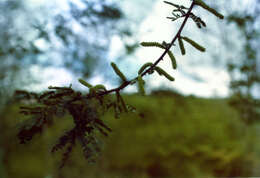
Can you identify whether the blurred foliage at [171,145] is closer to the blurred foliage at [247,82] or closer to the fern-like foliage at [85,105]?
the blurred foliage at [247,82]

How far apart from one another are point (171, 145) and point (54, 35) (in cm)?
590

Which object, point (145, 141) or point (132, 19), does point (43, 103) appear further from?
point (145, 141)

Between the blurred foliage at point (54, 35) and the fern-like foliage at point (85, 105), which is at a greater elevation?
the blurred foliage at point (54, 35)

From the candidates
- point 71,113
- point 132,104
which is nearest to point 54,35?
point 71,113

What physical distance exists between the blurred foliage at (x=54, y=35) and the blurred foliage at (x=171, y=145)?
3094mm

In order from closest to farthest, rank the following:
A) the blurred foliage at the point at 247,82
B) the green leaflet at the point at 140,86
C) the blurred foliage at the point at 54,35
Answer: the green leaflet at the point at 140,86, the blurred foliage at the point at 54,35, the blurred foliage at the point at 247,82

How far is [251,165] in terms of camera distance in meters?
7.43

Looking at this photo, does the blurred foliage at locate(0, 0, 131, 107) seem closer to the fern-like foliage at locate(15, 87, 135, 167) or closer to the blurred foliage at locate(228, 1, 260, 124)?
the fern-like foliage at locate(15, 87, 135, 167)

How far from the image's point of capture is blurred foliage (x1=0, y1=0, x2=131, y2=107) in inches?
71.4

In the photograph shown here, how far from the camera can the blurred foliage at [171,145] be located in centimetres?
662

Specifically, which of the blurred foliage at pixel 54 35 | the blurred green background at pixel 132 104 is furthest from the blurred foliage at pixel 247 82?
the blurred foliage at pixel 54 35

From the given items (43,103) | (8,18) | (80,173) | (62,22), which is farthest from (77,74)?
(80,173)

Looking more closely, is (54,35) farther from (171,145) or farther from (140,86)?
(171,145)

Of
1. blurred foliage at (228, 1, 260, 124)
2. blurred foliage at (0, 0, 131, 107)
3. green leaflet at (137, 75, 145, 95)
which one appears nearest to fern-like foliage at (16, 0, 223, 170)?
green leaflet at (137, 75, 145, 95)
